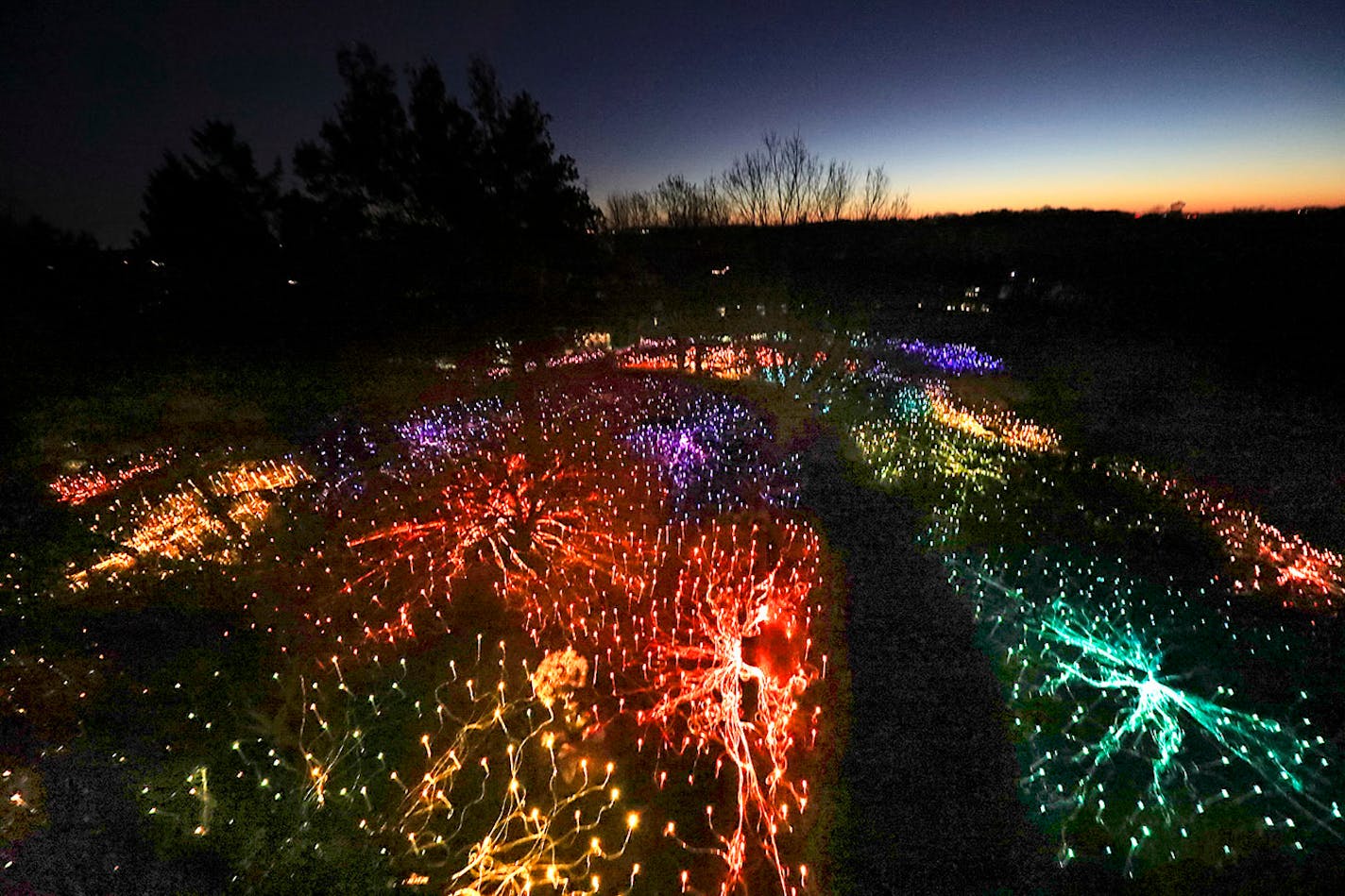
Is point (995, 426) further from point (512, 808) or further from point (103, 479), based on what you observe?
point (103, 479)

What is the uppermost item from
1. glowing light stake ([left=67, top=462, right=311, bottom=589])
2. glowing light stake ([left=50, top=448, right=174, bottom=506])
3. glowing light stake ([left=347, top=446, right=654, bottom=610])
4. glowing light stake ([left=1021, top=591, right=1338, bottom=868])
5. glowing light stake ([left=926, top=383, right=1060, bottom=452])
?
glowing light stake ([left=50, top=448, right=174, bottom=506])

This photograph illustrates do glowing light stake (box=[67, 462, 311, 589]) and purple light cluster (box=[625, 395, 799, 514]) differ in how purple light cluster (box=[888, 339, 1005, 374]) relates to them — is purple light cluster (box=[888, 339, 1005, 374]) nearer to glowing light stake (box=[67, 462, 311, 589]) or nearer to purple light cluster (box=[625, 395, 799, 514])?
purple light cluster (box=[625, 395, 799, 514])

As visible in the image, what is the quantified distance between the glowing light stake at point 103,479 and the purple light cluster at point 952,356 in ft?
42.4

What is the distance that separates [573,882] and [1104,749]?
322 cm

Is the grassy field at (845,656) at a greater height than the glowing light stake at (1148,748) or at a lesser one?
greater

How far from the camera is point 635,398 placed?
31.6 ft

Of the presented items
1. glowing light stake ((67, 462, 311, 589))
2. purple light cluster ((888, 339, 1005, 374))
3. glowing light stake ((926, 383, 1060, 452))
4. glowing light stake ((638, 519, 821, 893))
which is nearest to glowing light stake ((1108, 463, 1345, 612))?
glowing light stake ((926, 383, 1060, 452))

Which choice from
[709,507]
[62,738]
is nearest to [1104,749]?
[709,507]

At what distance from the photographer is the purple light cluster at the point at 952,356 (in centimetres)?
1080

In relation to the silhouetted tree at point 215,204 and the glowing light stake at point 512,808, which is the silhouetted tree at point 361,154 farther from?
the glowing light stake at point 512,808

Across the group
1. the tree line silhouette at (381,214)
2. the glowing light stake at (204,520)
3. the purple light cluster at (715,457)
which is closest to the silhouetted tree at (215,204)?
A: the tree line silhouette at (381,214)

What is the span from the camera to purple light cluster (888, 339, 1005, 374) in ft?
35.4

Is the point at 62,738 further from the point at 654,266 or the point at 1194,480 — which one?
the point at 654,266

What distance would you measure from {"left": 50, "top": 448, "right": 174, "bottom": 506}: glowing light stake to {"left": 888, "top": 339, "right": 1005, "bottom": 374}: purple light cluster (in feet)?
42.4
